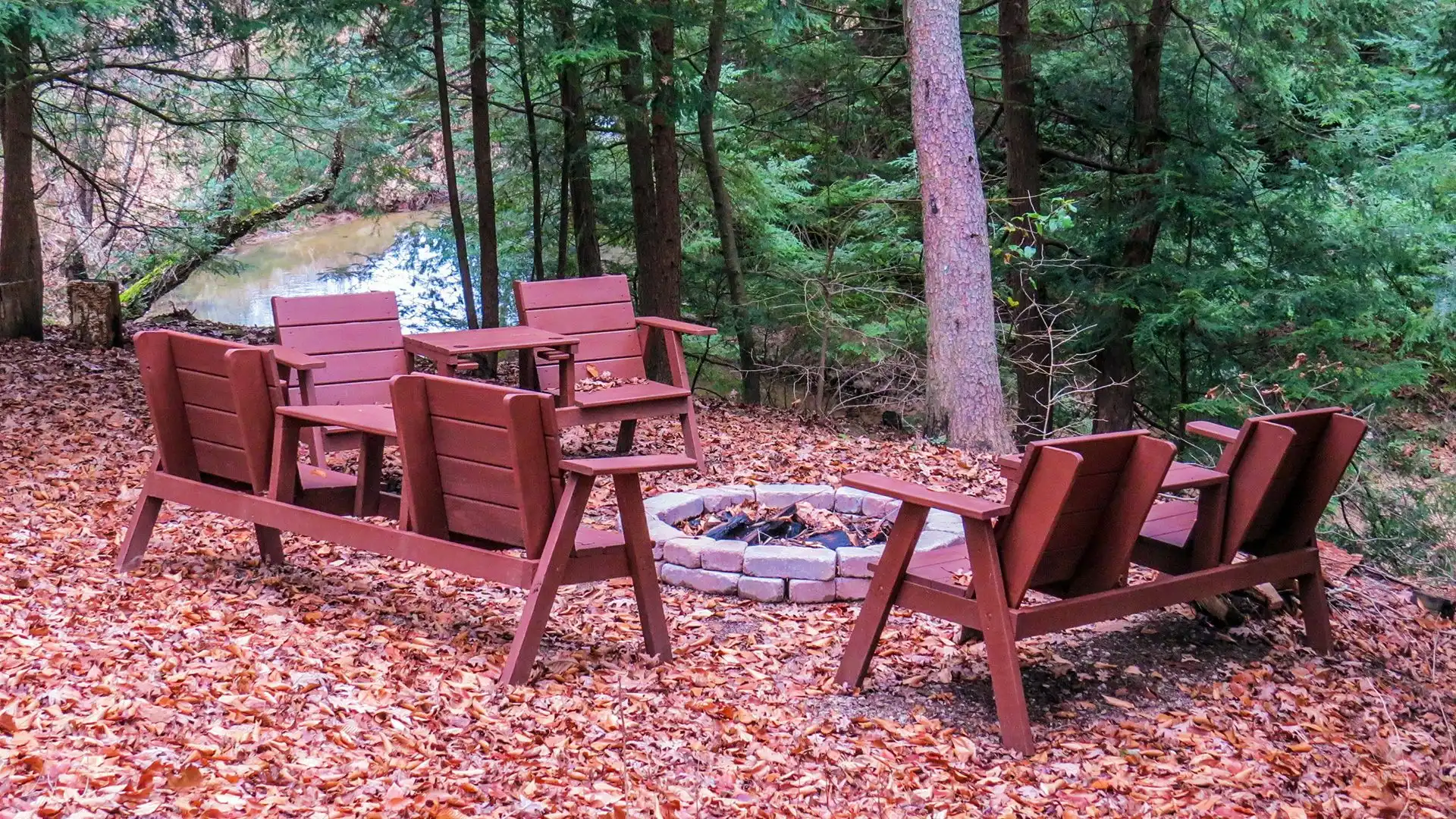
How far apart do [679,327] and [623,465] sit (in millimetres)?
3021

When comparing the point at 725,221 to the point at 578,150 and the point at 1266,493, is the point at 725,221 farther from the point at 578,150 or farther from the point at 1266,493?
the point at 1266,493

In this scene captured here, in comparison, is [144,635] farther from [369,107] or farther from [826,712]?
[369,107]

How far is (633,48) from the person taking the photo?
27.1ft

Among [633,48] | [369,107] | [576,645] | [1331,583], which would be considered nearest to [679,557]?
[576,645]

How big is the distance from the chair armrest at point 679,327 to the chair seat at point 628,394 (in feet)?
1.02

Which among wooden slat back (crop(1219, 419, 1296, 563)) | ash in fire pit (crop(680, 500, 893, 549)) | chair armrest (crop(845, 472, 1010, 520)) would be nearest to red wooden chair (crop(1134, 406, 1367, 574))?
wooden slat back (crop(1219, 419, 1296, 563))

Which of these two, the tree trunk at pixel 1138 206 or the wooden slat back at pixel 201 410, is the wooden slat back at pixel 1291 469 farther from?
the tree trunk at pixel 1138 206

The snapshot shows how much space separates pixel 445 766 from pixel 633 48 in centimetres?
638

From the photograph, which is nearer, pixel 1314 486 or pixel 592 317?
pixel 1314 486

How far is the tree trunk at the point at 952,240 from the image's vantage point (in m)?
7.25

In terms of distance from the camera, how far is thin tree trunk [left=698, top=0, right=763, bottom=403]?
392 inches

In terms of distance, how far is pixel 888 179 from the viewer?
486 inches

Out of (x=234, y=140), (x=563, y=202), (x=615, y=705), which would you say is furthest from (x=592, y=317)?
(x=234, y=140)

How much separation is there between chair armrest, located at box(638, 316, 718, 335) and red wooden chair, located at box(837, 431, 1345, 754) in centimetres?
275
